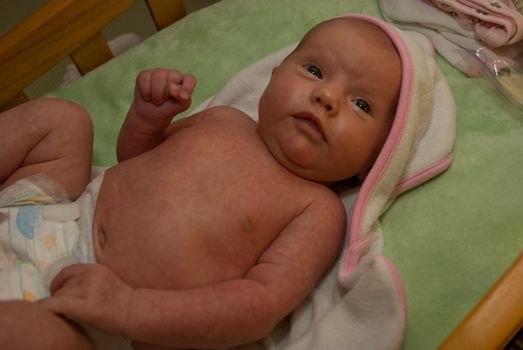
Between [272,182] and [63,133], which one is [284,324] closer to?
[272,182]

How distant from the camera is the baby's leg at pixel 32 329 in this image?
0.68 m

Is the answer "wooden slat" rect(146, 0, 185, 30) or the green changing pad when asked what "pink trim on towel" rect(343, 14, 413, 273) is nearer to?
the green changing pad

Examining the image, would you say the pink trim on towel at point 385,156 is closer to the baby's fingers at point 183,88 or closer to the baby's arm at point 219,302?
the baby's arm at point 219,302

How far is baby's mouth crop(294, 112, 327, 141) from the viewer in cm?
89

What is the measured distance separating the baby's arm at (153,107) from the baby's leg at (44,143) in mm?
85

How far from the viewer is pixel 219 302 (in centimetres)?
79

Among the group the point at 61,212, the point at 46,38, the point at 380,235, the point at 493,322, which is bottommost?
the point at 380,235

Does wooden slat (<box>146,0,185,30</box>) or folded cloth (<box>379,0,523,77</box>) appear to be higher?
wooden slat (<box>146,0,185,30</box>)

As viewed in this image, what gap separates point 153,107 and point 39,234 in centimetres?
29

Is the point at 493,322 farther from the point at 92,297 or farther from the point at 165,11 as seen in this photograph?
the point at 165,11

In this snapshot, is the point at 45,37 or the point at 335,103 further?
the point at 45,37

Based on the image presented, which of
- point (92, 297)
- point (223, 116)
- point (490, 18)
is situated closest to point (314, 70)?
point (223, 116)

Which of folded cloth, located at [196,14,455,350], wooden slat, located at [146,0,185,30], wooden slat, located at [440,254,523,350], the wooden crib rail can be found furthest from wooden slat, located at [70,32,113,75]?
wooden slat, located at [440,254,523,350]

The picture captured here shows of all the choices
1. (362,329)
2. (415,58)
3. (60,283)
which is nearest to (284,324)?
(362,329)
